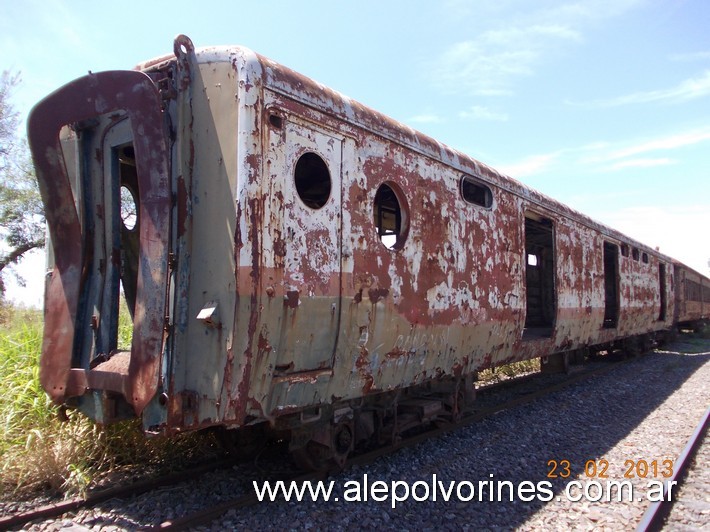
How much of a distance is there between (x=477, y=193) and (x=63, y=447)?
533cm

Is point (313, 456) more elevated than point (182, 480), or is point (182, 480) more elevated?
point (313, 456)

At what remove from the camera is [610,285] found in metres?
14.2

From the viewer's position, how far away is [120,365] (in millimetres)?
3707

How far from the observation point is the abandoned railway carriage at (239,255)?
3.38 metres

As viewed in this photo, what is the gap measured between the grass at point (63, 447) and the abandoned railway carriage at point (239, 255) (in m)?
0.86

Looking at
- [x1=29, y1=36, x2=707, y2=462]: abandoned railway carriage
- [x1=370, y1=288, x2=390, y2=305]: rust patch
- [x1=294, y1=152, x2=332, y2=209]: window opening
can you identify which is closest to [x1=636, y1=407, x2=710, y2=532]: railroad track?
[x1=29, y1=36, x2=707, y2=462]: abandoned railway carriage

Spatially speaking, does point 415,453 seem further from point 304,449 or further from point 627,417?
point 627,417

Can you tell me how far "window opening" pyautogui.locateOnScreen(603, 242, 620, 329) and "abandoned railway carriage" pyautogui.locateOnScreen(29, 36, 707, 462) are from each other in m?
7.47

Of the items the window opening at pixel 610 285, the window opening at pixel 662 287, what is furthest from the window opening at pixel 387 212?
the window opening at pixel 662 287

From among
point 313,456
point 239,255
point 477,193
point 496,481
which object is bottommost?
point 496,481

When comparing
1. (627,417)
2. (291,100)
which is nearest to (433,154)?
(291,100)

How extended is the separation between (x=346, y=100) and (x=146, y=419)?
2.91 metres

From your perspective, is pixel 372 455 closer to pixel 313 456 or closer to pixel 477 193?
pixel 313 456

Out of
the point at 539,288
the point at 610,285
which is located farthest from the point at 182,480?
the point at 610,285
